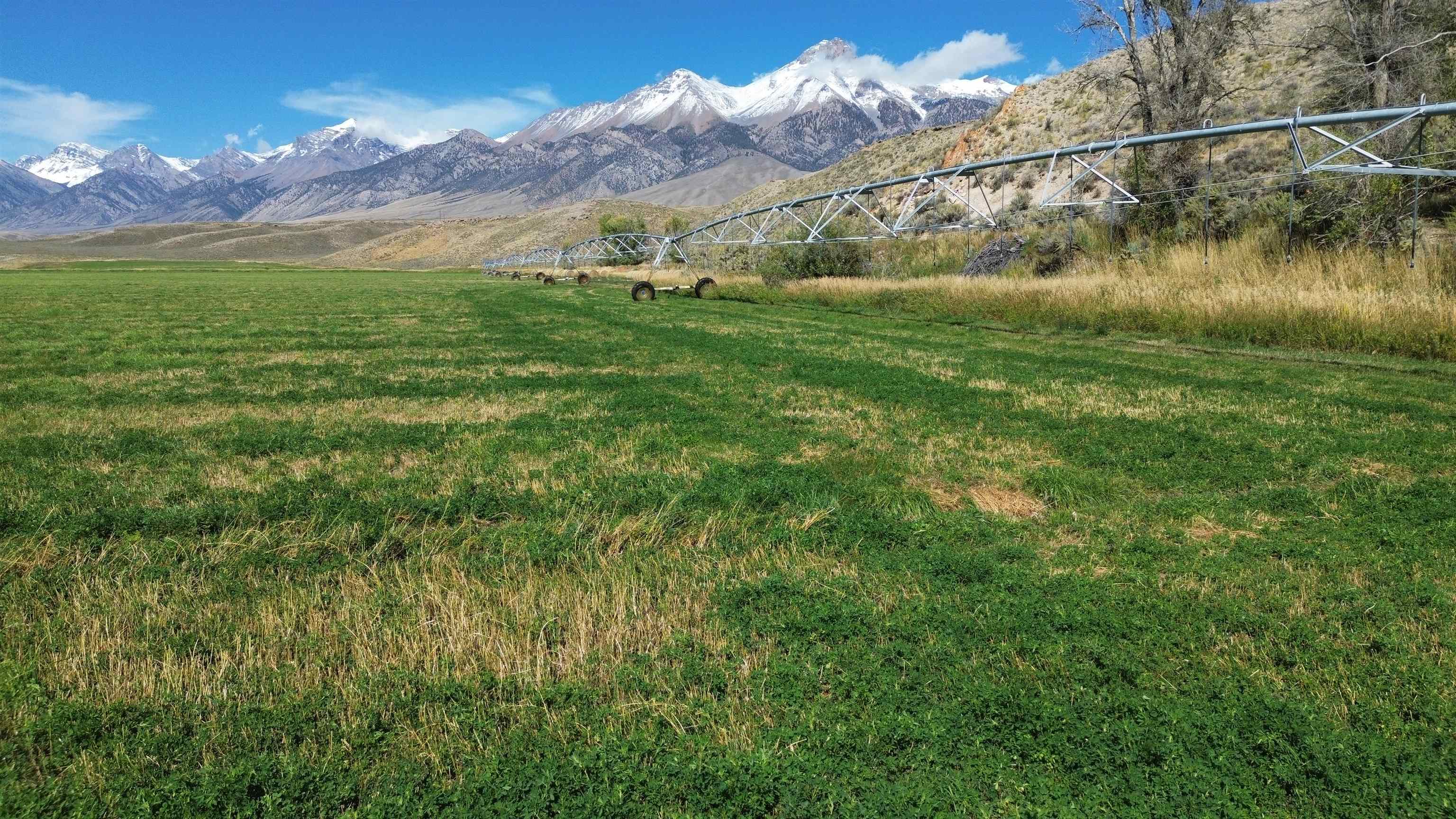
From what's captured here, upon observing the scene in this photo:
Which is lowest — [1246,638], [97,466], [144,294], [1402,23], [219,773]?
[1246,638]

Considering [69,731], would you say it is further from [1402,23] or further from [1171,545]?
→ [1402,23]

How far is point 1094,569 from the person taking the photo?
4715 millimetres

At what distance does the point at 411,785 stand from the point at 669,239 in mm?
48699

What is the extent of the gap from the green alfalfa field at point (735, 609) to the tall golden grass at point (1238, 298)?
493cm

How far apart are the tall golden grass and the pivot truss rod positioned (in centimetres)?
199

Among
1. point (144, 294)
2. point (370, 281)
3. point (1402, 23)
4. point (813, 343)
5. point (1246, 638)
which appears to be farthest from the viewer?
point (370, 281)

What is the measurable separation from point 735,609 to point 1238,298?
16558 mm

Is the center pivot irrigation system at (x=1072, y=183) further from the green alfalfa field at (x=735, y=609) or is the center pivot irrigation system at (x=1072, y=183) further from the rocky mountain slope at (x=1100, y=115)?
the green alfalfa field at (x=735, y=609)

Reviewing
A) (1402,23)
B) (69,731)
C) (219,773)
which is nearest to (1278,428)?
(219,773)

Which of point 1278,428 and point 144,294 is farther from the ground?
point 144,294

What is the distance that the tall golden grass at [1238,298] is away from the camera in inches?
533

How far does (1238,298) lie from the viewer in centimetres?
1616

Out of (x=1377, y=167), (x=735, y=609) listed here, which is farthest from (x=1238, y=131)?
(x=735, y=609)

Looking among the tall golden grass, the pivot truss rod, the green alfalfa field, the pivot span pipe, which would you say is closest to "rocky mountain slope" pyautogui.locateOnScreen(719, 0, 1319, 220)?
the pivot truss rod
